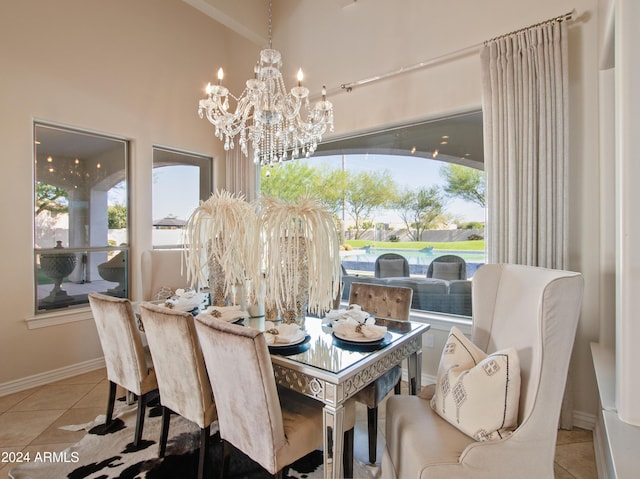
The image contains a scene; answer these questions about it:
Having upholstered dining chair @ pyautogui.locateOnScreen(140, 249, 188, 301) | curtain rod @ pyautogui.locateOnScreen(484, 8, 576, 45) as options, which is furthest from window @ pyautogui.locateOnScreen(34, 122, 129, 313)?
curtain rod @ pyautogui.locateOnScreen(484, 8, 576, 45)

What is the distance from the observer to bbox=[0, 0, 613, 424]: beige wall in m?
2.37

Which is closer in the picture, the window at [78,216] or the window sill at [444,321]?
the window sill at [444,321]

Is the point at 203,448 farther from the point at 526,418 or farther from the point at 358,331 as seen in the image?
the point at 526,418

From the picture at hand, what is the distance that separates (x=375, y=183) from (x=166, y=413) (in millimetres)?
2803

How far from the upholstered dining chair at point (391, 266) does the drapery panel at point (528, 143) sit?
95 centimetres

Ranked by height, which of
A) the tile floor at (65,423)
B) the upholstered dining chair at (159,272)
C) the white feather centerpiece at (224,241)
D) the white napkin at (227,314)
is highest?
the white feather centerpiece at (224,241)

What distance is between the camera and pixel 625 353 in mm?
1140

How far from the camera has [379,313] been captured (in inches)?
101

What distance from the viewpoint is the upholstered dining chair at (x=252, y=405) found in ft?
4.44

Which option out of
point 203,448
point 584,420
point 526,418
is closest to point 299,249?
point 203,448

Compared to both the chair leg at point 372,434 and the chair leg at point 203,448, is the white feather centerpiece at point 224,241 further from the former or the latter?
the chair leg at point 372,434

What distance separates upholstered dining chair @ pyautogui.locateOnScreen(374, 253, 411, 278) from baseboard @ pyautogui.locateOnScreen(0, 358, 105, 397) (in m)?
3.12

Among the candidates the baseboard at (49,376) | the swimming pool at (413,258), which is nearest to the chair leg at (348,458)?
the swimming pool at (413,258)

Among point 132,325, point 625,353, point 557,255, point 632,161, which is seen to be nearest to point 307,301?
point 132,325
